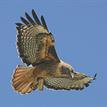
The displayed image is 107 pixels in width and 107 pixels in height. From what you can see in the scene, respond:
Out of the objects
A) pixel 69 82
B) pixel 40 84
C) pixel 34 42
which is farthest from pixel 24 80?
pixel 69 82

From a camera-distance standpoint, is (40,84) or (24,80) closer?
(40,84)

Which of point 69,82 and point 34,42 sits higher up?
point 34,42

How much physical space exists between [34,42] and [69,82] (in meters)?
1.42

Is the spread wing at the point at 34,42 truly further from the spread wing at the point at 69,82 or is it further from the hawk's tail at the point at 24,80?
the spread wing at the point at 69,82

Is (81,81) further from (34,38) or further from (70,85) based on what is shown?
(34,38)

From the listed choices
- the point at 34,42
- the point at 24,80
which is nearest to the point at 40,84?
the point at 24,80

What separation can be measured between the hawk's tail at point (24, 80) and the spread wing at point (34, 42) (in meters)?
0.22

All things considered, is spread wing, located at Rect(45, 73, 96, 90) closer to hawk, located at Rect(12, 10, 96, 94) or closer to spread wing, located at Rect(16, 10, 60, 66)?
hawk, located at Rect(12, 10, 96, 94)

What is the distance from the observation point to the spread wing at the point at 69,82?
20047 mm

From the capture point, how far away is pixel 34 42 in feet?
63.8

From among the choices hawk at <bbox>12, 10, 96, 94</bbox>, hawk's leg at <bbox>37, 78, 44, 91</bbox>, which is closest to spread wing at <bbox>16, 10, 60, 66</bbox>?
hawk at <bbox>12, 10, 96, 94</bbox>

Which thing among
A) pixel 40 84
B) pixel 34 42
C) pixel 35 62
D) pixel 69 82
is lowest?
pixel 69 82

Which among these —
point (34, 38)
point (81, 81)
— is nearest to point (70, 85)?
point (81, 81)

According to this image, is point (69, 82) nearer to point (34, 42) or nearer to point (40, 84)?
point (40, 84)
